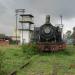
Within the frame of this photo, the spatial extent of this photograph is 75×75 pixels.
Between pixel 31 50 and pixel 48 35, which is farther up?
pixel 48 35

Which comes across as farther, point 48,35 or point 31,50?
point 48,35

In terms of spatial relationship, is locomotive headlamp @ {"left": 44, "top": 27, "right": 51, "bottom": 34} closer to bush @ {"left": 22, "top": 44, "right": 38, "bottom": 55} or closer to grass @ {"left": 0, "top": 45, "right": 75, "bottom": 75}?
bush @ {"left": 22, "top": 44, "right": 38, "bottom": 55}

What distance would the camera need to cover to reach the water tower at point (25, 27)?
244ft

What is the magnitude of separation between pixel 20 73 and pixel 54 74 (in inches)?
135

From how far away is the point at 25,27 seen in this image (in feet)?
251

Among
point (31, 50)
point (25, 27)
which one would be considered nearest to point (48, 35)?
point (31, 50)

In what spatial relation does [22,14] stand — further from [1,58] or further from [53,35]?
[1,58]

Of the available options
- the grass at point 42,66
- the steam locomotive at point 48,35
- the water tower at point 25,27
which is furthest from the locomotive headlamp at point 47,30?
the water tower at point 25,27

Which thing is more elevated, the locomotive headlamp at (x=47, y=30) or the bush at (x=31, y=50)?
the locomotive headlamp at (x=47, y=30)

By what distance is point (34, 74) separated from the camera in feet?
46.2

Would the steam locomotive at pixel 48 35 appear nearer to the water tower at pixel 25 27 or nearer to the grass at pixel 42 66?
the grass at pixel 42 66

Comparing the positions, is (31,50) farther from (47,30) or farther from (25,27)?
(25,27)

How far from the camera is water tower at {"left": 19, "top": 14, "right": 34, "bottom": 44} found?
74438mm

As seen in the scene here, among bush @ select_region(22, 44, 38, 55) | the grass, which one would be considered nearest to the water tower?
bush @ select_region(22, 44, 38, 55)
